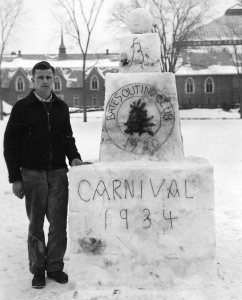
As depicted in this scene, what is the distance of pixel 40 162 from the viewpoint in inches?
165

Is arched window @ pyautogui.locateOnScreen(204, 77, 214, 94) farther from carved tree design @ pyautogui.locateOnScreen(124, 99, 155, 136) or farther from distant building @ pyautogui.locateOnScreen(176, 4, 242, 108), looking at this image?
carved tree design @ pyautogui.locateOnScreen(124, 99, 155, 136)

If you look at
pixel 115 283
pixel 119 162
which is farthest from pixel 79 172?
pixel 115 283

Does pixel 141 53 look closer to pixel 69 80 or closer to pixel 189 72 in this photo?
pixel 189 72

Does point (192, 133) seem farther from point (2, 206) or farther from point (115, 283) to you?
point (115, 283)

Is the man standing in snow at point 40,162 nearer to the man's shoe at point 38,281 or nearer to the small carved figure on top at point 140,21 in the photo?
the man's shoe at point 38,281

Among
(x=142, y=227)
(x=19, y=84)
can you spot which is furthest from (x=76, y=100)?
(x=142, y=227)

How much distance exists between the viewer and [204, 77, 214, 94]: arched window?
51031mm

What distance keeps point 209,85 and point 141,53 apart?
1904 inches

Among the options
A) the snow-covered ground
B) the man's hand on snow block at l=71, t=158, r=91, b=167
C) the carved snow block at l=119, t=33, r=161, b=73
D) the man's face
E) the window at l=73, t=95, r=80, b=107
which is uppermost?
the window at l=73, t=95, r=80, b=107

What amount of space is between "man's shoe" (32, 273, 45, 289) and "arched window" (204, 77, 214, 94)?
159 ft

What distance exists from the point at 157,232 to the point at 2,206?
14.2ft

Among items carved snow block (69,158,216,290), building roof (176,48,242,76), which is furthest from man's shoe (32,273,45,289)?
building roof (176,48,242,76)

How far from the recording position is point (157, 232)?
417 cm

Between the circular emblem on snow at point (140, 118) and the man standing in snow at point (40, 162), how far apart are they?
0.51 meters
